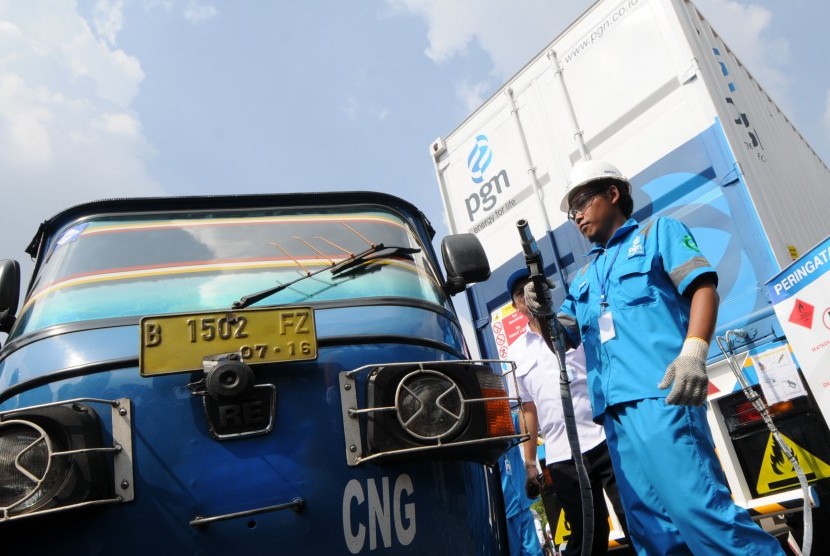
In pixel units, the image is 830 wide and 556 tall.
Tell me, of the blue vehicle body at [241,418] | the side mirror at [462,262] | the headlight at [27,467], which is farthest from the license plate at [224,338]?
the side mirror at [462,262]

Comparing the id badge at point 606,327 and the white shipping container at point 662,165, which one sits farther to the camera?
the white shipping container at point 662,165

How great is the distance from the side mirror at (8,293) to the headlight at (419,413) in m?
1.54

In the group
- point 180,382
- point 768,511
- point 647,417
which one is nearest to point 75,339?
point 180,382

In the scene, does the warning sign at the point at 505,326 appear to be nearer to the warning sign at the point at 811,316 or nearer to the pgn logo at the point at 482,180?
the pgn logo at the point at 482,180

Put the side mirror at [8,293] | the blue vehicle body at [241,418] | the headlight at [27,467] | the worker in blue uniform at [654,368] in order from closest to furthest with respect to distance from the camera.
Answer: the headlight at [27,467] < the blue vehicle body at [241,418] < the worker in blue uniform at [654,368] < the side mirror at [8,293]

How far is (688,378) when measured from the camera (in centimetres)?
186

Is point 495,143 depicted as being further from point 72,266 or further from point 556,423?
point 72,266

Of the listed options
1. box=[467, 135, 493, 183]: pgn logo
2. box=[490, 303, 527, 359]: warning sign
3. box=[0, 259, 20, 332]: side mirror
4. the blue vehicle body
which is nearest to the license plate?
the blue vehicle body

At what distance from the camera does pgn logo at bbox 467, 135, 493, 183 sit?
596 cm

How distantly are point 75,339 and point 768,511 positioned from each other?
148 inches

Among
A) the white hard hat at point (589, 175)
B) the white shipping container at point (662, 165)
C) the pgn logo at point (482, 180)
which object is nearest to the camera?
the white hard hat at point (589, 175)

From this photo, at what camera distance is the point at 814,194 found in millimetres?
6406

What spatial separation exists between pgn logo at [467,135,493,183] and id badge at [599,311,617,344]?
149 inches

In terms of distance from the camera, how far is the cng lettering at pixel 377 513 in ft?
5.54
